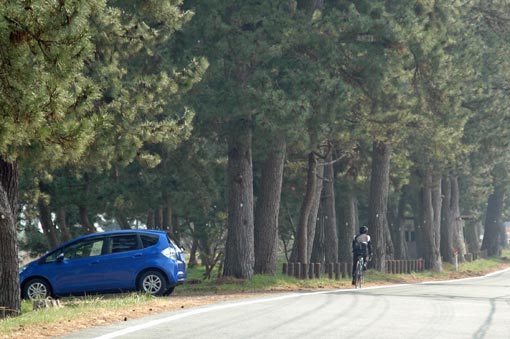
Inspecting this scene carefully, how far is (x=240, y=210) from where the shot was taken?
29.8 m

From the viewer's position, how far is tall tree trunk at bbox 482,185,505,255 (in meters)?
78.9

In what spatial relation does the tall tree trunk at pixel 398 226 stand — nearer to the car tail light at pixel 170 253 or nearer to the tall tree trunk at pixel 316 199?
the tall tree trunk at pixel 316 199

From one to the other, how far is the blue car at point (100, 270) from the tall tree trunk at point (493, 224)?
2332 inches

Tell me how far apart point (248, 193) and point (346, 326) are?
15045 millimetres

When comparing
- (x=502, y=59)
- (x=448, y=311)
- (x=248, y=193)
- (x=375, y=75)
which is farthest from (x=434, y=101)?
(x=448, y=311)

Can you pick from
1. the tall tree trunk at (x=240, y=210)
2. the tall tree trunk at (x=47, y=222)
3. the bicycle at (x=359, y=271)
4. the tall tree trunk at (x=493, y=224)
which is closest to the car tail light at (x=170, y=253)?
the tall tree trunk at (x=240, y=210)

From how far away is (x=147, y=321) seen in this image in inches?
620

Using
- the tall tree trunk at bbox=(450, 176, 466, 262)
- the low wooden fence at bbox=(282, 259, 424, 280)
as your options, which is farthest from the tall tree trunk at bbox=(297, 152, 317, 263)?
the tall tree trunk at bbox=(450, 176, 466, 262)

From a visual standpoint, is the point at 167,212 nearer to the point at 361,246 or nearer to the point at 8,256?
the point at 361,246

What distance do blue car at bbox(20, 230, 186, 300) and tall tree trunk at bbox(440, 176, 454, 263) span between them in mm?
35024

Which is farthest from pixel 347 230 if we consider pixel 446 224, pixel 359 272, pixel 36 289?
pixel 36 289

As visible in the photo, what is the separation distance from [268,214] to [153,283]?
9127 mm

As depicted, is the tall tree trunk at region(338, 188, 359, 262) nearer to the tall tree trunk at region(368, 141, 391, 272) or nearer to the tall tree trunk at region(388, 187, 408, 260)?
the tall tree trunk at region(368, 141, 391, 272)

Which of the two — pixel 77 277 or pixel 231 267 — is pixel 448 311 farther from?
pixel 231 267
